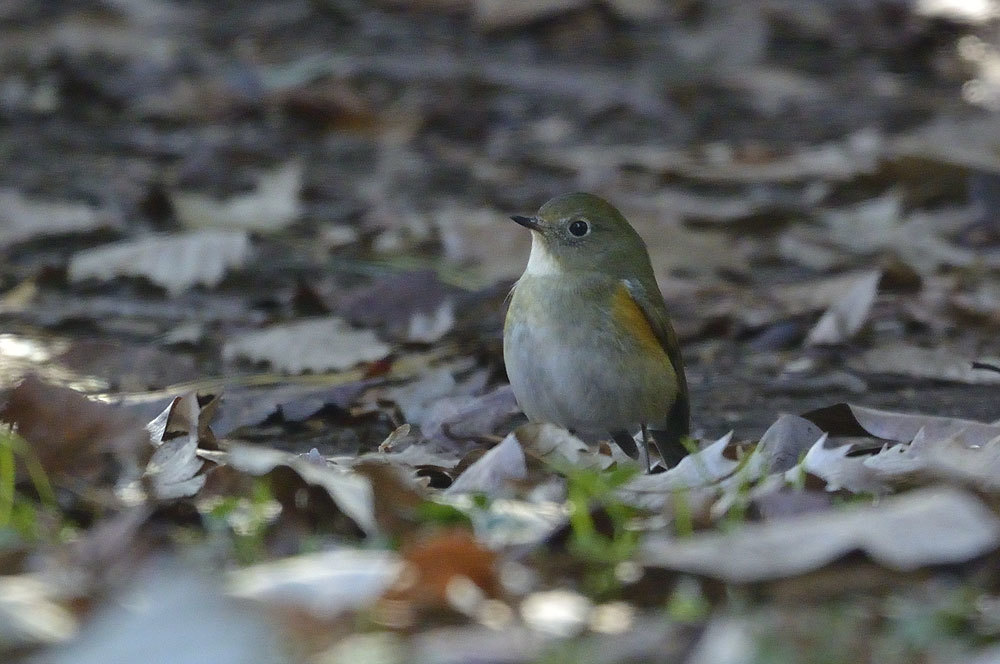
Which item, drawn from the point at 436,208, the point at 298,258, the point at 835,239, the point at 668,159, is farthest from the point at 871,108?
the point at 298,258

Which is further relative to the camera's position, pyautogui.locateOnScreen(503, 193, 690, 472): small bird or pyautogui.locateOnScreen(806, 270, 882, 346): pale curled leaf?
pyautogui.locateOnScreen(806, 270, 882, 346): pale curled leaf

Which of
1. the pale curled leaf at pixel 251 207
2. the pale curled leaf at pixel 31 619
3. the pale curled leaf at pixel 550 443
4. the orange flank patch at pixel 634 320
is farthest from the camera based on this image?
the pale curled leaf at pixel 251 207

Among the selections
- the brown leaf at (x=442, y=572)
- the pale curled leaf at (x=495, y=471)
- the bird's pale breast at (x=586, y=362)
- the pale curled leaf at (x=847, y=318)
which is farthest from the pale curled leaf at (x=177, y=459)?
the pale curled leaf at (x=847, y=318)

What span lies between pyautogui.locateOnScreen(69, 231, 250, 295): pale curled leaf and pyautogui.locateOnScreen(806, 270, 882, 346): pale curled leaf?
2737 mm

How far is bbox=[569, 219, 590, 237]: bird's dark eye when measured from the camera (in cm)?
559

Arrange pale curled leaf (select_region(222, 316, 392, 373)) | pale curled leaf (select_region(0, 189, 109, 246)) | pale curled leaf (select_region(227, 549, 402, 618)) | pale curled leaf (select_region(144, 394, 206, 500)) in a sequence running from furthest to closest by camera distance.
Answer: pale curled leaf (select_region(0, 189, 109, 246)), pale curled leaf (select_region(222, 316, 392, 373)), pale curled leaf (select_region(144, 394, 206, 500)), pale curled leaf (select_region(227, 549, 402, 618))

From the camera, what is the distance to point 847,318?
645 centimetres

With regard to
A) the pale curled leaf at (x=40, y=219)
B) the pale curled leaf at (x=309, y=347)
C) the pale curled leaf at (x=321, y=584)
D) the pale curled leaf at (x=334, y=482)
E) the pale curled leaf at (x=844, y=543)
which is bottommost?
the pale curled leaf at (x=40, y=219)

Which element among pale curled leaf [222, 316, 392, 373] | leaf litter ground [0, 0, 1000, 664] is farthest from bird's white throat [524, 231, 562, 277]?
pale curled leaf [222, 316, 392, 373]

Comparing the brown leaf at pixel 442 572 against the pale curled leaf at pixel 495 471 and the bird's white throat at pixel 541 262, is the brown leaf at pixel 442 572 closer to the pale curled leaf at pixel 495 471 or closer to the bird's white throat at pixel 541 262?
the pale curled leaf at pixel 495 471

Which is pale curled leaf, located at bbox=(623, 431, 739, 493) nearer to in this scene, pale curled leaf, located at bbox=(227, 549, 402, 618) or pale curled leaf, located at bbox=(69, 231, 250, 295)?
pale curled leaf, located at bbox=(227, 549, 402, 618)

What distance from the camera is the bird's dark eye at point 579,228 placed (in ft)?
18.3

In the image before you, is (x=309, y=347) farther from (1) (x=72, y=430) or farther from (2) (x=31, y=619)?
(2) (x=31, y=619)

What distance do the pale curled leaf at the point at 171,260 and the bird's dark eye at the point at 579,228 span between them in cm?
223
